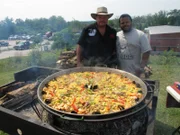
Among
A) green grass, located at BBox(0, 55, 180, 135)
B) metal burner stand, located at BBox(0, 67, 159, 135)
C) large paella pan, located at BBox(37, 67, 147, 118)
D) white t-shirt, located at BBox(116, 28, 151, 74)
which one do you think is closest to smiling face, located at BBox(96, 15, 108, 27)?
white t-shirt, located at BBox(116, 28, 151, 74)

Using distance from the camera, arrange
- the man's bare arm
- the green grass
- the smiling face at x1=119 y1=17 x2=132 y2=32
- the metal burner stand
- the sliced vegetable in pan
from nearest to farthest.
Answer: the metal burner stand < the sliced vegetable in pan < the smiling face at x1=119 y1=17 x2=132 y2=32 < the man's bare arm < the green grass

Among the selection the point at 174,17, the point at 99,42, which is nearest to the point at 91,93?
the point at 99,42

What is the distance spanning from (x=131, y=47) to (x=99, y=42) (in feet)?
2.64

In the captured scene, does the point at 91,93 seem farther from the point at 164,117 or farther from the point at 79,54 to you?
the point at 164,117

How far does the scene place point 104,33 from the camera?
14.9 ft

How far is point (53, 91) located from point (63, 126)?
958 mm

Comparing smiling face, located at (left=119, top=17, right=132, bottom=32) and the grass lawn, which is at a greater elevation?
smiling face, located at (left=119, top=17, right=132, bottom=32)

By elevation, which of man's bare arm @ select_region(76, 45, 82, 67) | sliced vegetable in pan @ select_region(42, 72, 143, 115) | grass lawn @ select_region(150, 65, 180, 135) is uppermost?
man's bare arm @ select_region(76, 45, 82, 67)

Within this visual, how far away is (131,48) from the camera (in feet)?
14.3

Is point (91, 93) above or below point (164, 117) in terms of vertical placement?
above

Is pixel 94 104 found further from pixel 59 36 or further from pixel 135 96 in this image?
pixel 59 36

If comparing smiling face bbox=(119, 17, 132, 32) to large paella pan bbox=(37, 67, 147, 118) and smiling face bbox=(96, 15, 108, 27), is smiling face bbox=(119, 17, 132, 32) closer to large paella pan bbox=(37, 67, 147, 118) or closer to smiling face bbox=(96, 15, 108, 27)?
smiling face bbox=(96, 15, 108, 27)

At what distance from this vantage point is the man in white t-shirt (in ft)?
14.1

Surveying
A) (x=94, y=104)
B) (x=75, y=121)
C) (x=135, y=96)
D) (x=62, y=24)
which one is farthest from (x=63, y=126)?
(x=62, y=24)
